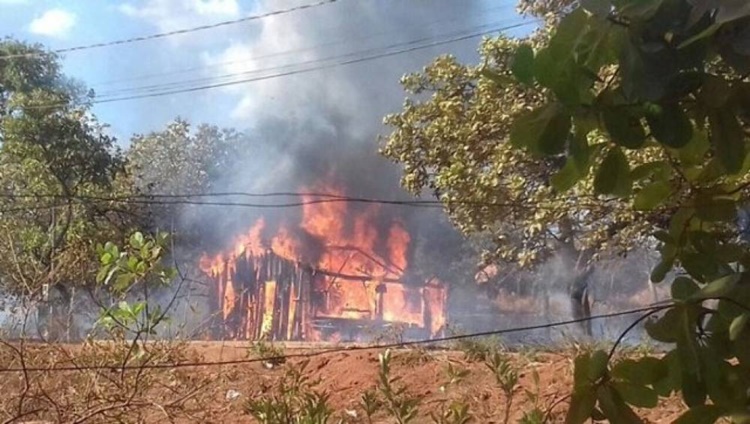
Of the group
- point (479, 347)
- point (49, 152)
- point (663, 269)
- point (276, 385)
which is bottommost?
point (276, 385)

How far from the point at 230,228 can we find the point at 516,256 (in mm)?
5626

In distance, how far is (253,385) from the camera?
4.23 metres

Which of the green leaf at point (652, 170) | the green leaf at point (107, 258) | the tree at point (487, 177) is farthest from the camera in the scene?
the tree at point (487, 177)

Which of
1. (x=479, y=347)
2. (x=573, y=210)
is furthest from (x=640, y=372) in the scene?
(x=573, y=210)

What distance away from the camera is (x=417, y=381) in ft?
13.7

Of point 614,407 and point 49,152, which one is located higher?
point 49,152

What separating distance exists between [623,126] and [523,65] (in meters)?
0.08

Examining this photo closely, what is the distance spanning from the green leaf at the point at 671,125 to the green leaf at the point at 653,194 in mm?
186

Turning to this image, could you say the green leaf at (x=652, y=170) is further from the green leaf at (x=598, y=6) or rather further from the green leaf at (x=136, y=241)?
the green leaf at (x=136, y=241)

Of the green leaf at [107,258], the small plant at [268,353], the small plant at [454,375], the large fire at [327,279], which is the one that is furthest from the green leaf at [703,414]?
the large fire at [327,279]

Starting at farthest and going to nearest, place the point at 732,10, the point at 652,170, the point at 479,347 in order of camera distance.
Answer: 1. the point at 479,347
2. the point at 652,170
3. the point at 732,10

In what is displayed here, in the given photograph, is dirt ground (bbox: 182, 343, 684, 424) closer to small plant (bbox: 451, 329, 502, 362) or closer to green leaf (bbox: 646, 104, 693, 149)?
small plant (bbox: 451, 329, 502, 362)

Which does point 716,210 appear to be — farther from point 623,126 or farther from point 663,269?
point 623,126

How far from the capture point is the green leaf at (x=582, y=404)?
539mm
